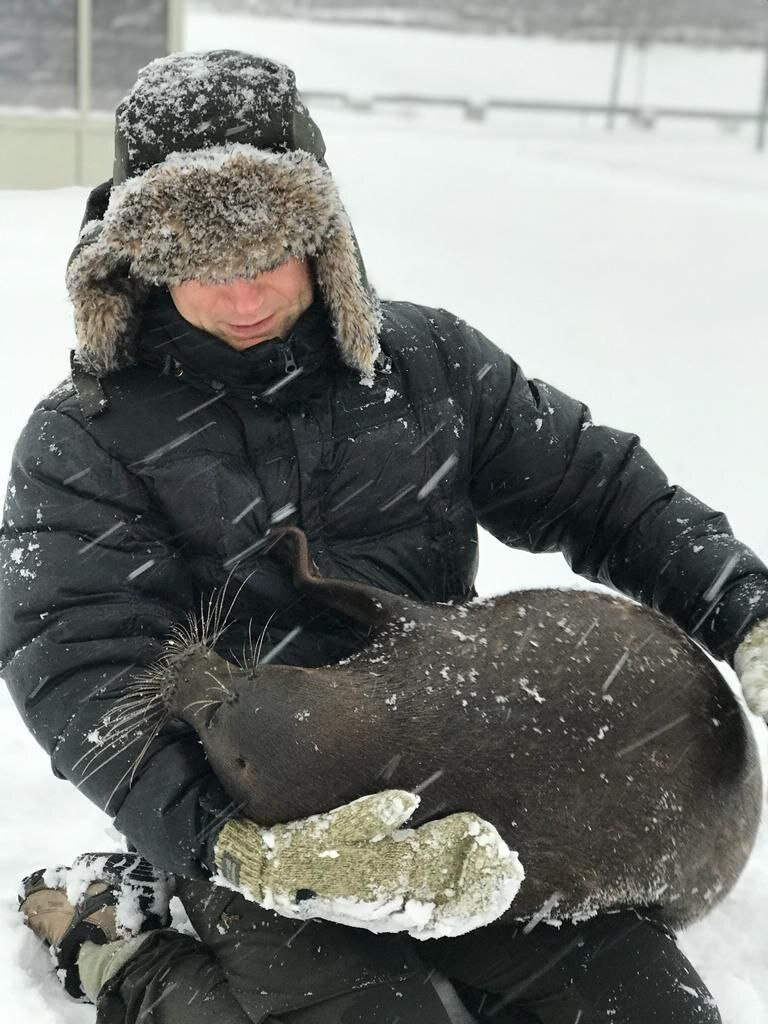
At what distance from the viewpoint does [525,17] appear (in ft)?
91.1

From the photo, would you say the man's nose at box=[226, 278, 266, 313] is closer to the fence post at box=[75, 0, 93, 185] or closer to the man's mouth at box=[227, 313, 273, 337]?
the man's mouth at box=[227, 313, 273, 337]

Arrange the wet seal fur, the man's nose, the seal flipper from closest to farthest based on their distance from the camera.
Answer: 1. the wet seal fur
2. the seal flipper
3. the man's nose

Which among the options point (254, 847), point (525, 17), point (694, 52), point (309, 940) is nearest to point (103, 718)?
point (254, 847)

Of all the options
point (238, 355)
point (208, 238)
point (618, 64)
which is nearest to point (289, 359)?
point (238, 355)

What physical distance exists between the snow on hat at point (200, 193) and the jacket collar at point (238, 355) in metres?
0.05

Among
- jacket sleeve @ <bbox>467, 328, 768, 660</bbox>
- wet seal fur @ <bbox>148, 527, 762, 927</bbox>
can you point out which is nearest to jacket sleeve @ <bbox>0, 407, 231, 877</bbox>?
wet seal fur @ <bbox>148, 527, 762, 927</bbox>

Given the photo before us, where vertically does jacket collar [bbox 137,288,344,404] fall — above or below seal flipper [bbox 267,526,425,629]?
above

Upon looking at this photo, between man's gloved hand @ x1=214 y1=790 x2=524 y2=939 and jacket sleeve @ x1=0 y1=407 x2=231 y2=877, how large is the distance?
0.23 metres

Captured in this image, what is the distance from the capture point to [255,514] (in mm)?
2570

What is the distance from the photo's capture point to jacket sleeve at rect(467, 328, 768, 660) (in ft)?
8.67

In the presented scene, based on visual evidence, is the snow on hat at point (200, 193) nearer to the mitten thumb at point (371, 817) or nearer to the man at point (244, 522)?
the man at point (244, 522)

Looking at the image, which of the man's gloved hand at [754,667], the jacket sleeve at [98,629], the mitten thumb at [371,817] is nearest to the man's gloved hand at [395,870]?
the mitten thumb at [371,817]

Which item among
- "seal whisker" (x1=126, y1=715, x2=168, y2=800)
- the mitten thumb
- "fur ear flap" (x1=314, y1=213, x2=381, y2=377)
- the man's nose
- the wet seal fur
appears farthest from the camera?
"fur ear flap" (x1=314, y1=213, x2=381, y2=377)

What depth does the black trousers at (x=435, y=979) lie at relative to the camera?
2.25 meters
